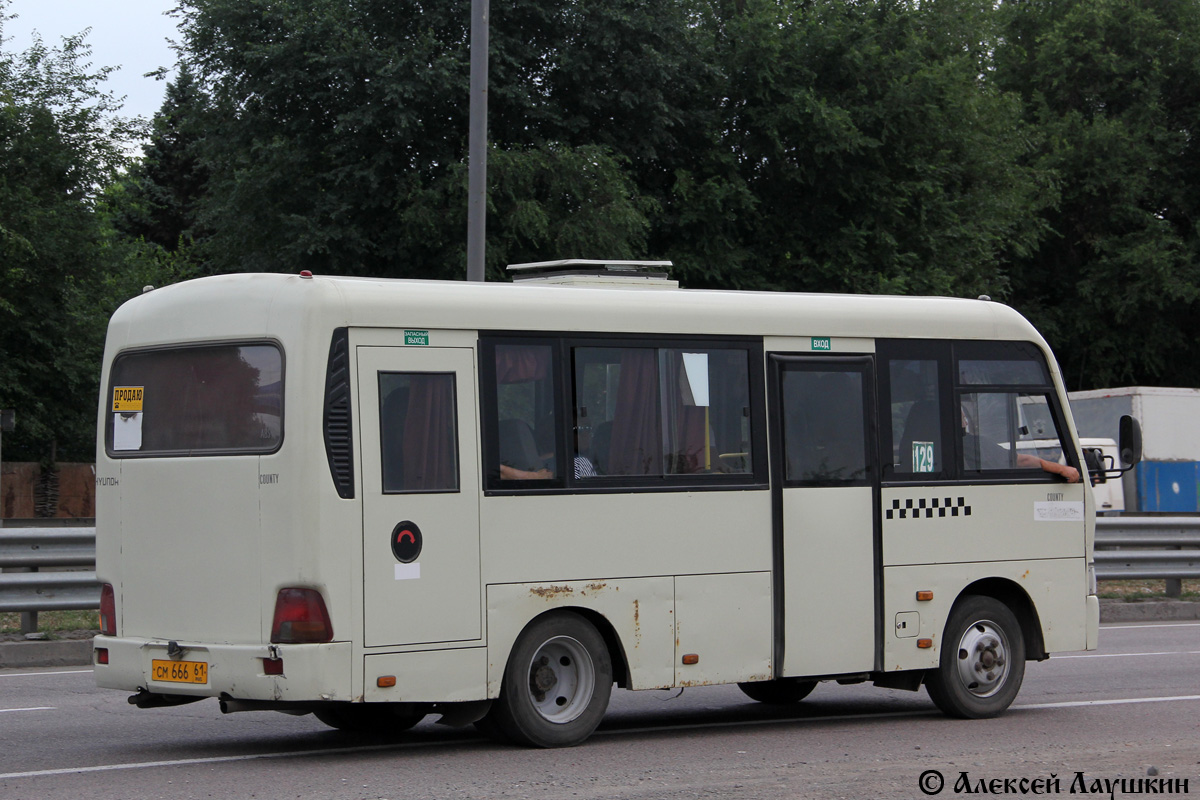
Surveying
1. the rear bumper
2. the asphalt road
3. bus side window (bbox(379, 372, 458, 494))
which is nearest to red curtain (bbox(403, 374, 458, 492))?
bus side window (bbox(379, 372, 458, 494))

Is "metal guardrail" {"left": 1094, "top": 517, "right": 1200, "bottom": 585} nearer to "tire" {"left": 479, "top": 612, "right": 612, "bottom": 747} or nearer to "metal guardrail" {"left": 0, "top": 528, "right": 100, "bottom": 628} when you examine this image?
"tire" {"left": 479, "top": 612, "right": 612, "bottom": 747}

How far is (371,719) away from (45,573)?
5.78 metres

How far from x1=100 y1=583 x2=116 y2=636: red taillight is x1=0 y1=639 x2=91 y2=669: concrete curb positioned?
522cm

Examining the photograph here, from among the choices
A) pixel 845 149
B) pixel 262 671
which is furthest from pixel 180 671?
pixel 845 149

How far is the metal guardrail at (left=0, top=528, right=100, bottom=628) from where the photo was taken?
14.0m

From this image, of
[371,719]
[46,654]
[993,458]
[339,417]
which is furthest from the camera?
[46,654]

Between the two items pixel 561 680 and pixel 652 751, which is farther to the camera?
pixel 561 680

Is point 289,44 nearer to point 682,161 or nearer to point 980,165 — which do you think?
point 682,161

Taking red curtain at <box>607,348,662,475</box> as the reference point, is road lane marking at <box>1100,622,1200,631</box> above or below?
below

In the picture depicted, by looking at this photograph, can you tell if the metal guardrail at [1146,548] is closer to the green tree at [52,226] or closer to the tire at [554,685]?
the tire at [554,685]

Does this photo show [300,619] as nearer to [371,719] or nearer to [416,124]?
[371,719]

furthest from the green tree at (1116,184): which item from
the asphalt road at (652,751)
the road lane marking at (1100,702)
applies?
the asphalt road at (652,751)

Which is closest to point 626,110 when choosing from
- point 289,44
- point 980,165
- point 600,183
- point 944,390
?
point 600,183

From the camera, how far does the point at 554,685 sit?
925 centimetres
